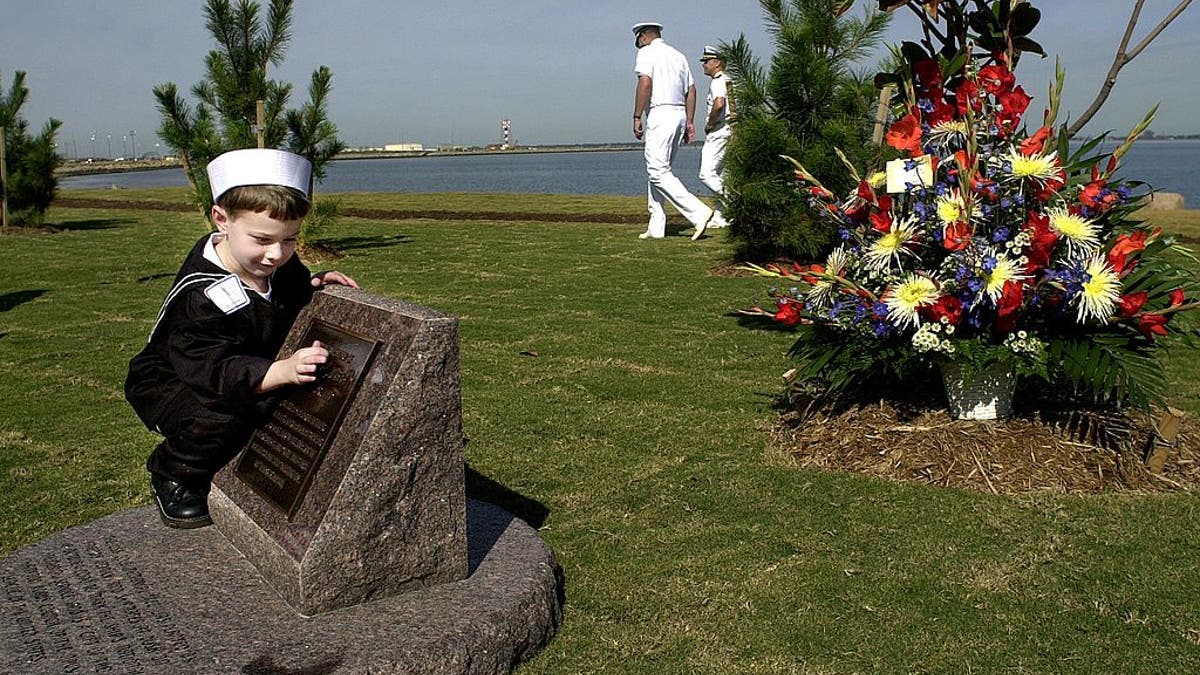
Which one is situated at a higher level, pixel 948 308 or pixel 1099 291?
pixel 1099 291

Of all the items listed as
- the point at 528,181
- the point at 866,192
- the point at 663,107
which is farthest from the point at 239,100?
the point at 528,181

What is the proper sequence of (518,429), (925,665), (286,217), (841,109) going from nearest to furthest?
1. (925,665)
2. (286,217)
3. (518,429)
4. (841,109)

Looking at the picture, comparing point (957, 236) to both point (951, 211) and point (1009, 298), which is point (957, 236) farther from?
point (1009, 298)

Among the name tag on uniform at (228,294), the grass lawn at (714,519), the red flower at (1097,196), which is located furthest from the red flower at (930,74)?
the name tag on uniform at (228,294)

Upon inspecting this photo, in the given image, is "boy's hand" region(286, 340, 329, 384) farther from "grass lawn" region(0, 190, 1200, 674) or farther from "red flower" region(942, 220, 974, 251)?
"red flower" region(942, 220, 974, 251)

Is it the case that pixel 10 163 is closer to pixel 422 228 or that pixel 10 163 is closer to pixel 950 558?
pixel 422 228

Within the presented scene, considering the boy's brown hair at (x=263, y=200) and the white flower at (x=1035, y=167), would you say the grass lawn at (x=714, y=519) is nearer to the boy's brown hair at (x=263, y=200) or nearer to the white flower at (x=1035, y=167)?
the white flower at (x=1035, y=167)

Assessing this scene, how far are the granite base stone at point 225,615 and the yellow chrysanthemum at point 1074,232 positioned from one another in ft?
7.89

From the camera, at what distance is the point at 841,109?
10633 mm

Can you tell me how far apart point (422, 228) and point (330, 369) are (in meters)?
15.3

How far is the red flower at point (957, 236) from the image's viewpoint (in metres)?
4.20

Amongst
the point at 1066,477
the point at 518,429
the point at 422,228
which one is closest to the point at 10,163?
the point at 422,228

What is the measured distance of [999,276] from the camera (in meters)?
4.11

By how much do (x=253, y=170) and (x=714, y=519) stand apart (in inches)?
86.3
